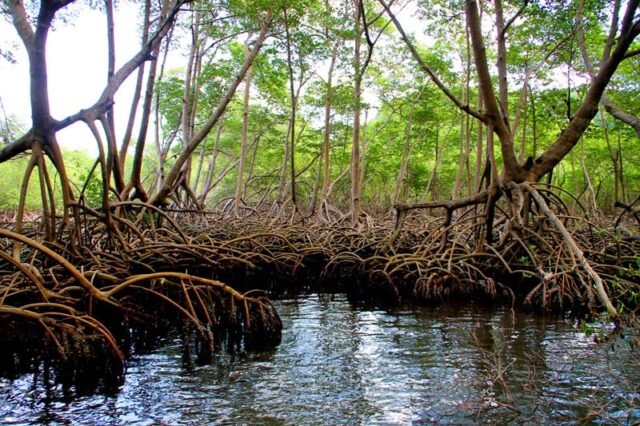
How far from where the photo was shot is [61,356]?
3018 mm

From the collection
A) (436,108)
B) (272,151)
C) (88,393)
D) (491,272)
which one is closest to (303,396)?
(88,393)

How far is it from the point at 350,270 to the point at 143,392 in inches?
189

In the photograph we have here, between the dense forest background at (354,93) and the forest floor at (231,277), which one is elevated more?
the dense forest background at (354,93)

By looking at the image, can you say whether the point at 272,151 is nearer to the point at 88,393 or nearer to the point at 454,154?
the point at 454,154

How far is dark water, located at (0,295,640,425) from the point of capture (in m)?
3.00

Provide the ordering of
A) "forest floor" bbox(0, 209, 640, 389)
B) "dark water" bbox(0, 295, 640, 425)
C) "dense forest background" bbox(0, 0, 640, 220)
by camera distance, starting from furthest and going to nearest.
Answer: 1. "dense forest background" bbox(0, 0, 640, 220)
2. "forest floor" bbox(0, 209, 640, 389)
3. "dark water" bbox(0, 295, 640, 425)

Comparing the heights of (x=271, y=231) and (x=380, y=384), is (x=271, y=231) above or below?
above

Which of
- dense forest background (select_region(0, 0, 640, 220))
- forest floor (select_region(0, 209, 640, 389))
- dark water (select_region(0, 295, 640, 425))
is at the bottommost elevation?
dark water (select_region(0, 295, 640, 425))

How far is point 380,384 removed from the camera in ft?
11.8

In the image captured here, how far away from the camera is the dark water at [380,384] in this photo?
3002mm

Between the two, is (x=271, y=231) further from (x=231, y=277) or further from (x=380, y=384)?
(x=380, y=384)

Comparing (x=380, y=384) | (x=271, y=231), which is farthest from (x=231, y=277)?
(x=380, y=384)

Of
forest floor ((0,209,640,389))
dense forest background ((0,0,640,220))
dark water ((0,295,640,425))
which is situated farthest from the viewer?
dense forest background ((0,0,640,220))

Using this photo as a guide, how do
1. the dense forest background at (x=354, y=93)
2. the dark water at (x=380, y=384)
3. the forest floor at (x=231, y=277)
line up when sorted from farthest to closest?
the dense forest background at (x=354, y=93) < the forest floor at (x=231, y=277) < the dark water at (x=380, y=384)
